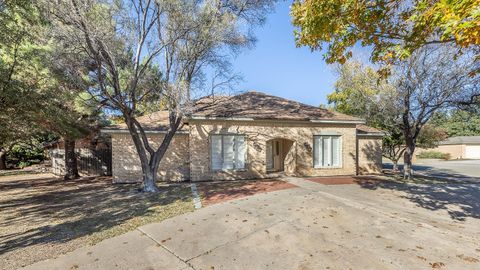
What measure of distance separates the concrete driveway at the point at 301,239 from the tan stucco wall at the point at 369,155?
7.79 metres

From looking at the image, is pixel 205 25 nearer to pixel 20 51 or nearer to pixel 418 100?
pixel 20 51

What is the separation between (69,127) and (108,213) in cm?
742

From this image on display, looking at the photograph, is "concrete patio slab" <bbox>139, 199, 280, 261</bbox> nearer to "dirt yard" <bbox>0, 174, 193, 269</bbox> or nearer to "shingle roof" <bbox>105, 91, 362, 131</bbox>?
"dirt yard" <bbox>0, 174, 193, 269</bbox>

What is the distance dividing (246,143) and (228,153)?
1.15 meters

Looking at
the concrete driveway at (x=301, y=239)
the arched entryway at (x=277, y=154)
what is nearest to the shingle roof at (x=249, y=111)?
the arched entryway at (x=277, y=154)

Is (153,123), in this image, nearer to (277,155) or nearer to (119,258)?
(277,155)

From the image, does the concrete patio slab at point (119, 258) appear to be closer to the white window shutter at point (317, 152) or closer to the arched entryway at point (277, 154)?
the arched entryway at point (277, 154)

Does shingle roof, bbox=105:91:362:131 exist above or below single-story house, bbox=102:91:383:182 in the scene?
above

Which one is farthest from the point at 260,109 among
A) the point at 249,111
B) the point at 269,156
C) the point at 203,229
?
the point at 203,229

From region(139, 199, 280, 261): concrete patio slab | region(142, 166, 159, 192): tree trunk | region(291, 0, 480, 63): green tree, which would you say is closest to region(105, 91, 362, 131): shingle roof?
region(142, 166, 159, 192): tree trunk

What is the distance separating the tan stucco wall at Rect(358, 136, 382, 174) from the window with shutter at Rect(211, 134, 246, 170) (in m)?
8.18

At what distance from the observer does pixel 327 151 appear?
15.4 meters

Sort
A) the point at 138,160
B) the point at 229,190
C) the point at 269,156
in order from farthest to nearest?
1. the point at 269,156
2. the point at 138,160
3. the point at 229,190

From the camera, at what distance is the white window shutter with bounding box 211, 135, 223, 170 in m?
13.7
